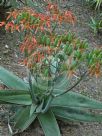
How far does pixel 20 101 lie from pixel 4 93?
18cm

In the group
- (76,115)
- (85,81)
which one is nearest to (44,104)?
(76,115)

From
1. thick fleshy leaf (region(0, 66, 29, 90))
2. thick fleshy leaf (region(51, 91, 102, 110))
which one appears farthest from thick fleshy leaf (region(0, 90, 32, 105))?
thick fleshy leaf (region(51, 91, 102, 110))

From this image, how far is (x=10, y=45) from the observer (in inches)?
208

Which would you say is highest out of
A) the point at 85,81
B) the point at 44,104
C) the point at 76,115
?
the point at 44,104

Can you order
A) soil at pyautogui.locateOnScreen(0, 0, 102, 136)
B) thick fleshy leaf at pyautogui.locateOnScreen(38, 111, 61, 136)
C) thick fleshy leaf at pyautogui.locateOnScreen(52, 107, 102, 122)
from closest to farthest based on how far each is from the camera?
thick fleshy leaf at pyautogui.locateOnScreen(38, 111, 61, 136) < thick fleshy leaf at pyautogui.locateOnScreen(52, 107, 102, 122) < soil at pyautogui.locateOnScreen(0, 0, 102, 136)

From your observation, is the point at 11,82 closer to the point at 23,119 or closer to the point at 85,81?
the point at 23,119

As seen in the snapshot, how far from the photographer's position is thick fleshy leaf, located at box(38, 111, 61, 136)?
3.83m

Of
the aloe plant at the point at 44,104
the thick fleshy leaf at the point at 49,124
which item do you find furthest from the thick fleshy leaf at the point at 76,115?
the thick fleshy leaf at the point at 49,124

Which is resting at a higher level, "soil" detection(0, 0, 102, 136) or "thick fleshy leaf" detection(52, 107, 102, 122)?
"thick fleshy leaf" detection(52, 107, 102, 122)

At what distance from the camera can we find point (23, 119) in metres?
3.92

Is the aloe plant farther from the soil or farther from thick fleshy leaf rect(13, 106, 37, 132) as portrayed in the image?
the soil

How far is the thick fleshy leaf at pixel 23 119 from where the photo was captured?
3.90 meters

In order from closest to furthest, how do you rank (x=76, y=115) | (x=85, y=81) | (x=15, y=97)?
1. (x=15, y=97)
2. (x=76, y=115)
3. (x=85, y=81)

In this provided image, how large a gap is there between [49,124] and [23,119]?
0.24 metres
